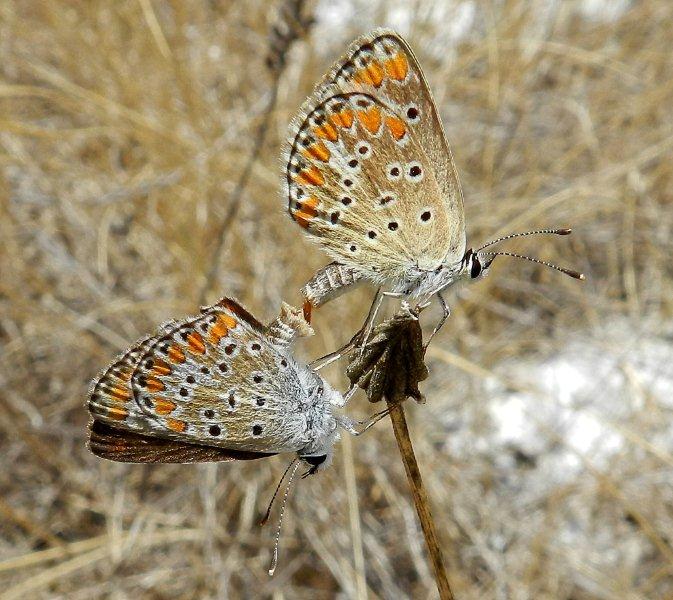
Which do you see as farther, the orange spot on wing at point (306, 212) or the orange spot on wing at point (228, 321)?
the orange spot on wing at point (306, 212)

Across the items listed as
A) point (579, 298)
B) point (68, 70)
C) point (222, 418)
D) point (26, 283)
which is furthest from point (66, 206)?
point (222, 418)

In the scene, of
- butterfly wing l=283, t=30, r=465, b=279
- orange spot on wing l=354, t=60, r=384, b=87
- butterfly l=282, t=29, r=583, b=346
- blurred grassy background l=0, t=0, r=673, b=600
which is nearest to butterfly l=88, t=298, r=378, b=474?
butterfly l=282, t=29, r=583, b=346

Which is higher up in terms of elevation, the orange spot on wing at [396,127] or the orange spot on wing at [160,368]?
the orange spot on wing at [396,127]

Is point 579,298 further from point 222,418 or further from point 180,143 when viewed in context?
point 222,418

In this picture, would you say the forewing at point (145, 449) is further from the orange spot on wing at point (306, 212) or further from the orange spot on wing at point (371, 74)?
the orange spot on wing at point (371, 74)

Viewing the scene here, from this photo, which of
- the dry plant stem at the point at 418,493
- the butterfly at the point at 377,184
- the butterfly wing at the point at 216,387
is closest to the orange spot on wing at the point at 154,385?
the butterfly wing at the point at 216,387

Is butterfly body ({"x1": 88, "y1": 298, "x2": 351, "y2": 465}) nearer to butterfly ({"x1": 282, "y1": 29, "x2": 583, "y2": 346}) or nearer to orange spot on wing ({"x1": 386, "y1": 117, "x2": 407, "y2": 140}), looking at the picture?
butterfly ({"x1": 282, "y1": 29, "x2": 583, "y2": 346})

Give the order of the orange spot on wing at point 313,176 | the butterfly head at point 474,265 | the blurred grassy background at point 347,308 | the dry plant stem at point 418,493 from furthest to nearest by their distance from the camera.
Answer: the blurred grassy background at point 347,308, the orange spot on wing at point 313,176, the butterfly head at point 474,265, the dry plant stem at point 418,493
